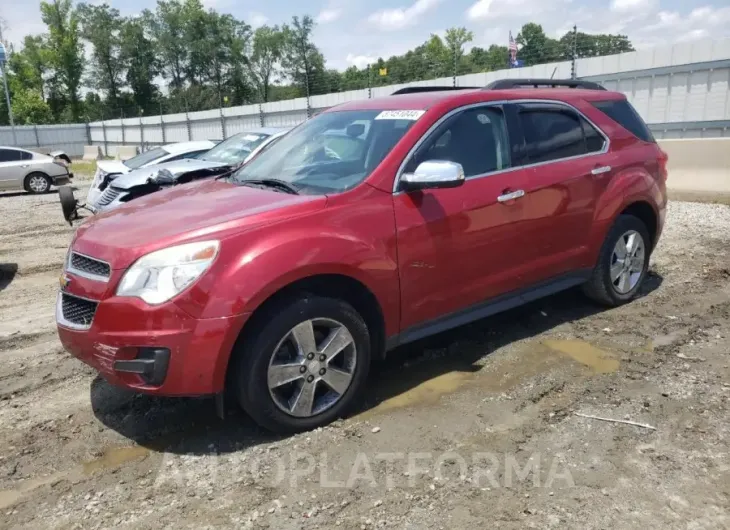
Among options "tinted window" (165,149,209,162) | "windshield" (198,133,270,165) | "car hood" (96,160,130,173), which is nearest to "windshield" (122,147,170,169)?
"car hood" (96,160,130,173)

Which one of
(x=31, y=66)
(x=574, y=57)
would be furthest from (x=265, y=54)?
(x=574, y=57)

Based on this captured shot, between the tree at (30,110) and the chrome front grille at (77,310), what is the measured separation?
6465cm

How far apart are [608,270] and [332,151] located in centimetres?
260

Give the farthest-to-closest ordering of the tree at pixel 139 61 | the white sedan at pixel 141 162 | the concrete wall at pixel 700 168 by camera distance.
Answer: the tree at pixel 139 61 → the white sedan at pixel 141 162 → the concrete wall at pixel 700 168

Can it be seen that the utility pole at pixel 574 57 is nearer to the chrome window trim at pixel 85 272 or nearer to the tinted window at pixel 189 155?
the tinted window at pixel 189 155

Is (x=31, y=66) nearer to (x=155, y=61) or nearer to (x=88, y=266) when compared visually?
(x=155, y=61)

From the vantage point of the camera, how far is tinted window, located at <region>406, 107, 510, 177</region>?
3900 millimetres

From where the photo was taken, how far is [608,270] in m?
5.08

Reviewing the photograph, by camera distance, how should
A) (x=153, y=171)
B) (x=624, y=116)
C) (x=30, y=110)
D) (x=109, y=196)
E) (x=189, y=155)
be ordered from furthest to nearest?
(x=30, y=110) < (x=189, y=155) < (x=153, y=171) < (x=109, y=196) < (x=624, y=116)

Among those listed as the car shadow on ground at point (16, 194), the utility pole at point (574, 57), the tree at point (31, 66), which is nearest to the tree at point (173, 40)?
the tree at point (31, 66)

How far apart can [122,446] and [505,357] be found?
258 centimetres

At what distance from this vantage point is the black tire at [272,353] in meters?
3.13

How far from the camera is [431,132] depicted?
3.89m

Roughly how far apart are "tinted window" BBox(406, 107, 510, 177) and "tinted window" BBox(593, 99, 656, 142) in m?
1.30
